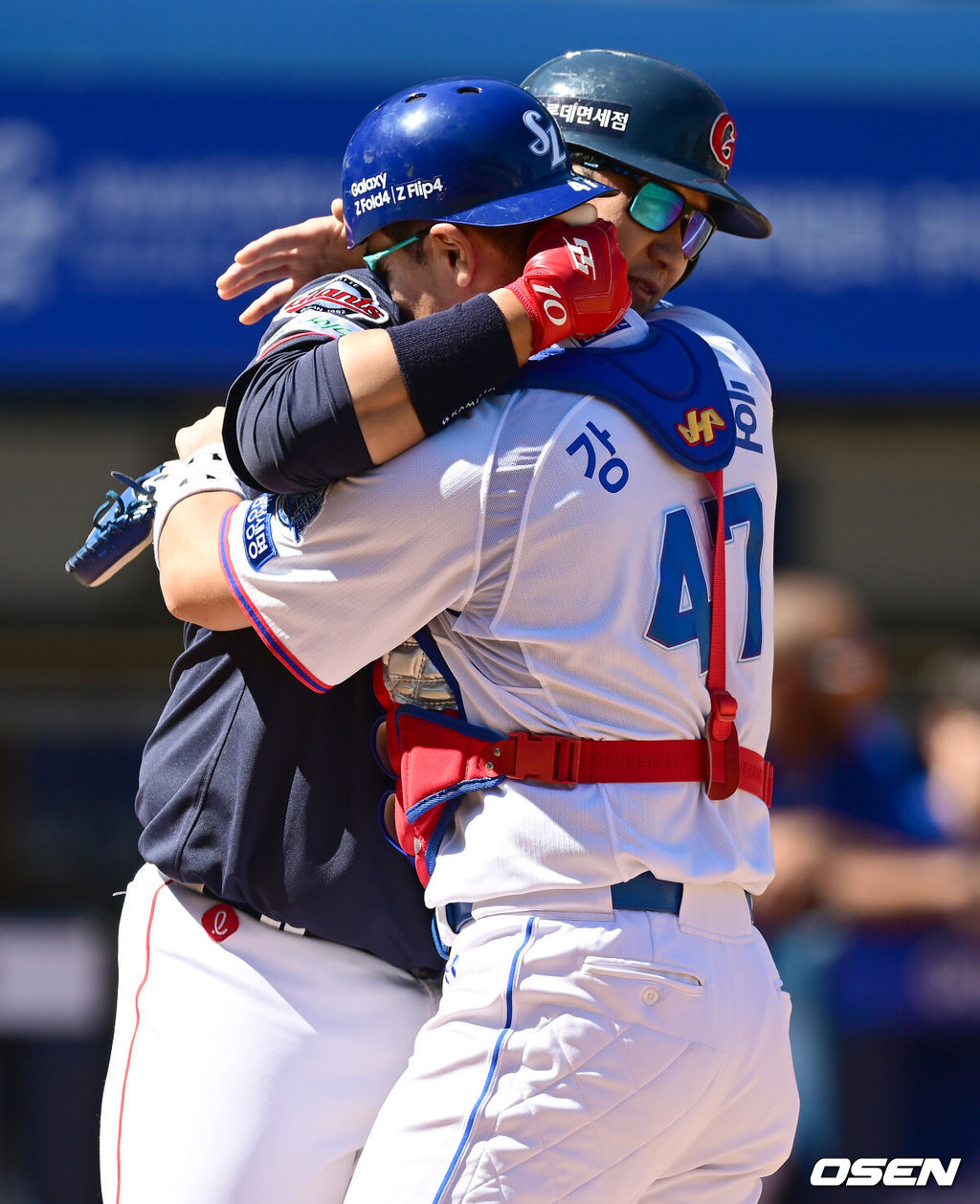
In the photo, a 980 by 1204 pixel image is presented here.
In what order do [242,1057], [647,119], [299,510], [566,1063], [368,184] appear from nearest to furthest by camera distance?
[566,1063], [299,510], [368,184], [242,1057], [647,119]

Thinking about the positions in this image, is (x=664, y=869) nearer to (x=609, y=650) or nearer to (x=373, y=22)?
(x=609, y=650)

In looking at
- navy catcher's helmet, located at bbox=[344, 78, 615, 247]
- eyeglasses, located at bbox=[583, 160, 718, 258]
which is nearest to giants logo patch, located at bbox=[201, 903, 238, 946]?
navy catcher's helmet, located at bbox=[344, 78, 615, 247]

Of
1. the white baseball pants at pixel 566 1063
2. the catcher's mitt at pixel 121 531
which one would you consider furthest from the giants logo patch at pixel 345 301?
the white baseball pants at pixel 566 1063

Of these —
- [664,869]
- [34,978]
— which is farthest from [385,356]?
[34,978]

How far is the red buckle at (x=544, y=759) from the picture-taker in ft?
6.27

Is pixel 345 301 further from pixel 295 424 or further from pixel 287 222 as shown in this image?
pixel 287 222

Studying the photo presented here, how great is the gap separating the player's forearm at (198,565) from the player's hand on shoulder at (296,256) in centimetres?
38

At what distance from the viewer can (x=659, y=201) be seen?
2.37 m

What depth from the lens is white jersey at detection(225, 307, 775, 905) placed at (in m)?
1.89

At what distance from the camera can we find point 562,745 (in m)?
1.92

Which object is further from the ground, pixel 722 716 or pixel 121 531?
pixel 121 531

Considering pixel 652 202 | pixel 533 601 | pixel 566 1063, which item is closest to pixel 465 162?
pixel 652 202

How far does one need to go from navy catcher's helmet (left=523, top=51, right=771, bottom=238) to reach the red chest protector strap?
0.60 m

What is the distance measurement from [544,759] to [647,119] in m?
1.02
